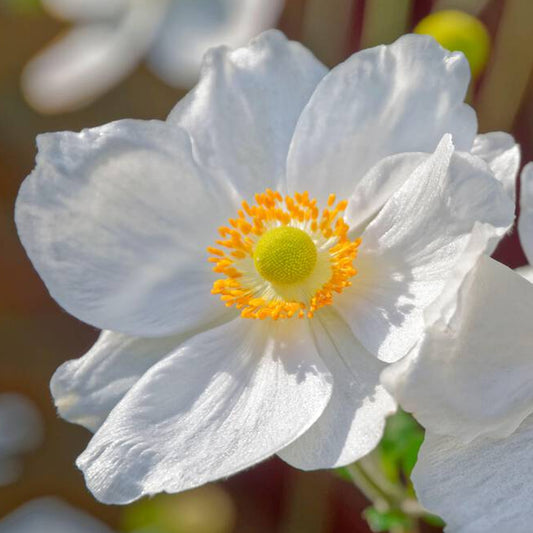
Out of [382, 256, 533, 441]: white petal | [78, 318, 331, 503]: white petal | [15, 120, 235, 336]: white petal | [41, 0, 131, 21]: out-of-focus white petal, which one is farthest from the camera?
[41, 0, 131, 21]: out-of-focus white petal

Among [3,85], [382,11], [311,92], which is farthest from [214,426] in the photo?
[3,85]

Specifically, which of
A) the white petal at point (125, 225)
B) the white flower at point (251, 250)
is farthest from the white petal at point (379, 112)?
the white petal at point (125, 225)

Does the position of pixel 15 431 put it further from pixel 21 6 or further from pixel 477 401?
pixel 477 401

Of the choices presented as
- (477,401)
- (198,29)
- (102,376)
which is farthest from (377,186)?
(198,29)

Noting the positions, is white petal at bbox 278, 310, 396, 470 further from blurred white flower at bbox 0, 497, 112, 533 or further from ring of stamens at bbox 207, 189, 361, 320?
blurred white flower at bbox 0, 497, 112, 533

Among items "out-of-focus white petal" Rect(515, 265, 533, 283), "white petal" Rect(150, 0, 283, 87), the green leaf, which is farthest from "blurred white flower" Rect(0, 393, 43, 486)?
"out-of-focus white petal" Rect(515, 265, 533, 283)
